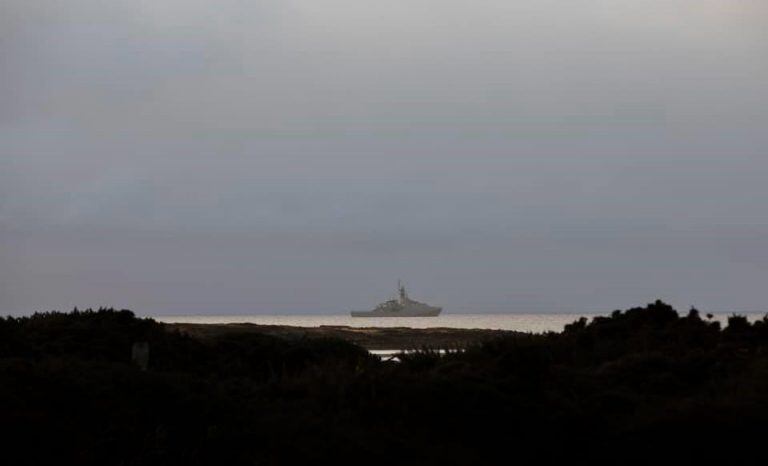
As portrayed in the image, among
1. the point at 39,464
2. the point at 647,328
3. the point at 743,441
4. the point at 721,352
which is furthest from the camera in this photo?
the point at 647,328

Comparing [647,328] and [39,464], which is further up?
[647,328]

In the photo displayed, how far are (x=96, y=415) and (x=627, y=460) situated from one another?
8146 millimetres

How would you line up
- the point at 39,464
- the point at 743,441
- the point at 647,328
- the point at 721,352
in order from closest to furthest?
the point at 39,464 → the point at 743,441 → the point at 721,352 → the point at 647,328

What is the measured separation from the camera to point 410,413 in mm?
19016

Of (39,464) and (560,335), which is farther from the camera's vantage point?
(560,335)

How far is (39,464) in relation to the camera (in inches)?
671

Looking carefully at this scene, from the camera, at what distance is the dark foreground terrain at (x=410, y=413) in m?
17.7

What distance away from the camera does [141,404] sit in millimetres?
18750

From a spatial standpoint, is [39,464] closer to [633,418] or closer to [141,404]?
[141,404]

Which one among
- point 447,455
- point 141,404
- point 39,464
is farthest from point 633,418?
point 39,464

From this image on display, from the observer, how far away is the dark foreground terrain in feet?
57.9

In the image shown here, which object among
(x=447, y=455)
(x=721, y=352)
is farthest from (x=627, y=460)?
→ (x=721, y=352)

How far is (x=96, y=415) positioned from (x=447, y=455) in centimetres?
541

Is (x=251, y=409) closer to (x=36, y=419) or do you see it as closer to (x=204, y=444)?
(x=204, y=444)
